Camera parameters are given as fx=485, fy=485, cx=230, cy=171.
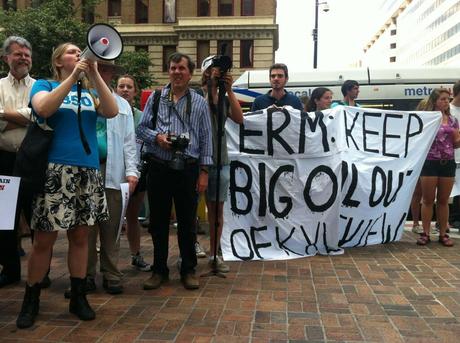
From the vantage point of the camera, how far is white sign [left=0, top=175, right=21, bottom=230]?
309 centimetres

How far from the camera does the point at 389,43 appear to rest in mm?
118375

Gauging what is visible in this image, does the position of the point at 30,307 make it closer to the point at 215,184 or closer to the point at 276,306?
the point at 276,306

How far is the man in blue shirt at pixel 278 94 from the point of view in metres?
5.40

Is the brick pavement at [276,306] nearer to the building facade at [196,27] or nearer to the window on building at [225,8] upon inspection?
the building facade at [196,27]

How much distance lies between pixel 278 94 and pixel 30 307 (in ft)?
11.3

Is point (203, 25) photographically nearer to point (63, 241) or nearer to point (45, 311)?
point (63, 241)

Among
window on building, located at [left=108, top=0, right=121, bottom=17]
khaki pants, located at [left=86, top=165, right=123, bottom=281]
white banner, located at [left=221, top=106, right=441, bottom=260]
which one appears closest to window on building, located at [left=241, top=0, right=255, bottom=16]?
window on building, located at [left=108, top=0, right=121, bottom=17]

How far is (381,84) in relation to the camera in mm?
11648

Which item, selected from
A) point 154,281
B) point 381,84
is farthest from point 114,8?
point 154,281

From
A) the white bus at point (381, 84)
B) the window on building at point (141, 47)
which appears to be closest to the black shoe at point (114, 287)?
the white bus at point (381, 84)

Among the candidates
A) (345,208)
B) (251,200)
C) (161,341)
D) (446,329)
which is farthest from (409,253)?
(161,341)

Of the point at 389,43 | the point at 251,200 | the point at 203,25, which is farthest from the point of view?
the point at 389,43

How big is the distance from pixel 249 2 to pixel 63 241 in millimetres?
31147

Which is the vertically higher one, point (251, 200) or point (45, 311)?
point (251, 200)
